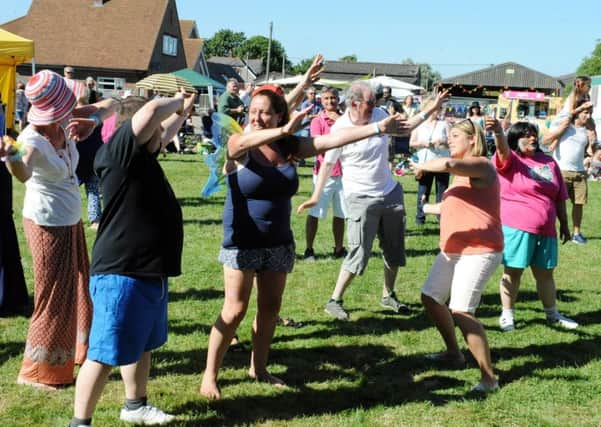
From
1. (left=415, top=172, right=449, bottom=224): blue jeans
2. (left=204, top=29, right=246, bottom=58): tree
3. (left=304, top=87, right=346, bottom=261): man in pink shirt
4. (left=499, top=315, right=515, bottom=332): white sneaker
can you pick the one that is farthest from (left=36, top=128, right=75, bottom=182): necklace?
(left=204, top=29, right=246, bottom=58): tree

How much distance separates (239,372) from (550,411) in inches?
82.9

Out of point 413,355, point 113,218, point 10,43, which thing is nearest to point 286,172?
point 113,218

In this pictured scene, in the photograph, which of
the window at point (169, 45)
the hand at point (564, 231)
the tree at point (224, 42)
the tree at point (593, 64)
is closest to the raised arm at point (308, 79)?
the hand at point (564, 231)

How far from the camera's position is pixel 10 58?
13.5m

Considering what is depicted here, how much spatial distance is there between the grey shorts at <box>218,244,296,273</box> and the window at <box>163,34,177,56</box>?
142ft

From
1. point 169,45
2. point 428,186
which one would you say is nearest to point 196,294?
point 428,186

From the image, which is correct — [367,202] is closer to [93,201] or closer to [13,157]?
[13,157]

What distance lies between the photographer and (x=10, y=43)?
1266 centimetres

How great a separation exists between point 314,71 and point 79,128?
165 centimetres

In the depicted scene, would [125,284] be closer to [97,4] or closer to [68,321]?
[68,321]

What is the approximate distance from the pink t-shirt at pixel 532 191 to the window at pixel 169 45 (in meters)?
42.0

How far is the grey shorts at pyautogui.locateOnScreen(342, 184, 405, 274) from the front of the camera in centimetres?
586

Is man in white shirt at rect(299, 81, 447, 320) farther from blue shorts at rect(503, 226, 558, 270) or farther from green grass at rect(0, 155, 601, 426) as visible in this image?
blue shorts at rect(503, 226, 558, 270)

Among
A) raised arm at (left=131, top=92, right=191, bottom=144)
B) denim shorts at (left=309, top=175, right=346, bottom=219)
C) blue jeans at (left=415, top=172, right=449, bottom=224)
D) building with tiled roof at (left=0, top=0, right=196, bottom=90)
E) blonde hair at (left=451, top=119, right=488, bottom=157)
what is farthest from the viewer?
building with tiled roof at (left=0, top=0, right=196, bottom=90)
